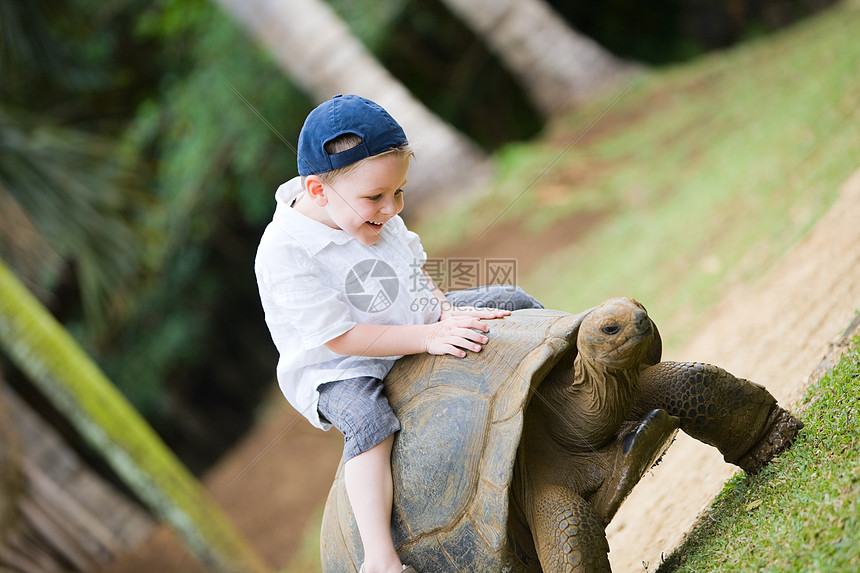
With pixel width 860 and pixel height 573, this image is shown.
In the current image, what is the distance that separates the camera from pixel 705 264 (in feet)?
19.2

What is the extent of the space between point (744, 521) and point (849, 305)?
1.41 meters

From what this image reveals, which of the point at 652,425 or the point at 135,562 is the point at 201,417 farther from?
the point at 652,425

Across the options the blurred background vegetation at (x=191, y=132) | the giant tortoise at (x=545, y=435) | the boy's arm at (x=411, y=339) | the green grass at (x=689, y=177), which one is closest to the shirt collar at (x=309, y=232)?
the boy's arm at (x=411, y=339)

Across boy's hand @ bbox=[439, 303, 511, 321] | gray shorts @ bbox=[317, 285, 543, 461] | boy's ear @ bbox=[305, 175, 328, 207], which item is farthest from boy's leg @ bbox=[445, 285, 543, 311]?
boy's ear @ bbox=[305, 175, 328, 207]

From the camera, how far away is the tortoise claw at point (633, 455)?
2.37m

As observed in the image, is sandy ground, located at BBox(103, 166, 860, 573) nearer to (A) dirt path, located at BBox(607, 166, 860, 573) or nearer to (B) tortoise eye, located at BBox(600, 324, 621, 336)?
(A) dirt path, located at BBox(607, 166, 860, 573)

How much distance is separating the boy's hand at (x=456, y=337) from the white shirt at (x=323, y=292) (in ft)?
0.38

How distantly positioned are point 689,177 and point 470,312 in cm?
532

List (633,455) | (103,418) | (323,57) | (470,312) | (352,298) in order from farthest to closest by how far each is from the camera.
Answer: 1. (323,57)
2. (103,418)
3. (470,312)
4. (352,298)
5. (633,455)

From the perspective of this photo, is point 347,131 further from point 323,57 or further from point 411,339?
point 323,57

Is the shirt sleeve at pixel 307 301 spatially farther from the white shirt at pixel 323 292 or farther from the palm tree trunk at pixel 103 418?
the palm tree trunk at pixel 103 418

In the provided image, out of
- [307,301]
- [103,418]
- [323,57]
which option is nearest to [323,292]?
[307,301]

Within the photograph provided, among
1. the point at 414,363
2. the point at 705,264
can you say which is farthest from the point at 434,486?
the point at 705,264

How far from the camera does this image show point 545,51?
969 cm
